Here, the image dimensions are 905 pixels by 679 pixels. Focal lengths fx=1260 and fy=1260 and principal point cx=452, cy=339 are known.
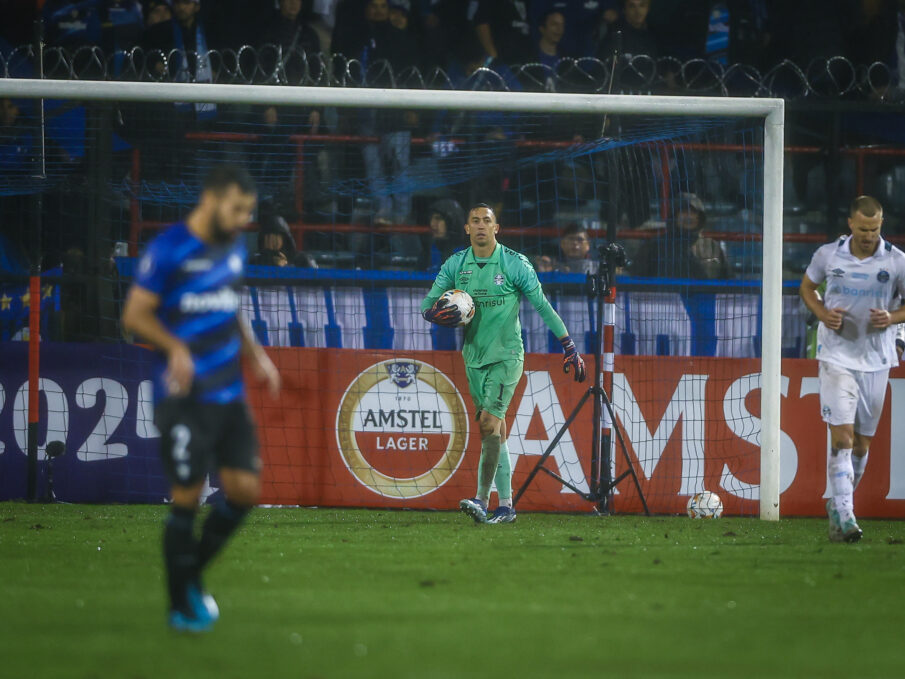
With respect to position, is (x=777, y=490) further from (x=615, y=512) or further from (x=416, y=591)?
(x=416, y=591)

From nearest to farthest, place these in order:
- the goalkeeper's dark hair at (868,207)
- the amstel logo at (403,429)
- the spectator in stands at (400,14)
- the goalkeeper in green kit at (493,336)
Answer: the goalkeeper's dark hair at (868,207) < the goalkeeper in green kit at (493,336) < the amstel logo at (403,429) < the spectator in stands at (400,14)

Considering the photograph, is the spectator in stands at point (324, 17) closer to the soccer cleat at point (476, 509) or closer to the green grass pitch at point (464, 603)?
the soccer cleat at point (476, 509)

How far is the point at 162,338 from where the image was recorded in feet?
15.6

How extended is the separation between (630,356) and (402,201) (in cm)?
327

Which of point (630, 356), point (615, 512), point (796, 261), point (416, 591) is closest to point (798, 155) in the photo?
point (796, 261)

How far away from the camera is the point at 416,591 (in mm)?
5930

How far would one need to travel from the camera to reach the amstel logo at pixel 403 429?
34.5 ft

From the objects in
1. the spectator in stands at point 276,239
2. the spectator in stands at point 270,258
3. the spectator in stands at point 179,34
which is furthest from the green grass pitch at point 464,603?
the spectator in stands at point 179,34

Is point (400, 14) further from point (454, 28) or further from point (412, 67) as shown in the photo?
point (412, 67)

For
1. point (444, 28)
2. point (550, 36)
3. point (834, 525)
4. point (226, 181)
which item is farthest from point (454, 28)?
point (226, 181)

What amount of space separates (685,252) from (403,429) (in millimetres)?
3333

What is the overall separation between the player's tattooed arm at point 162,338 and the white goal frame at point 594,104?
4779 millimetres

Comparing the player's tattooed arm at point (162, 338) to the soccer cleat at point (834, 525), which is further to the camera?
the soccer cleat at point (834, 525)

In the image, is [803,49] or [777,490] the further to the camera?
[803,49]
